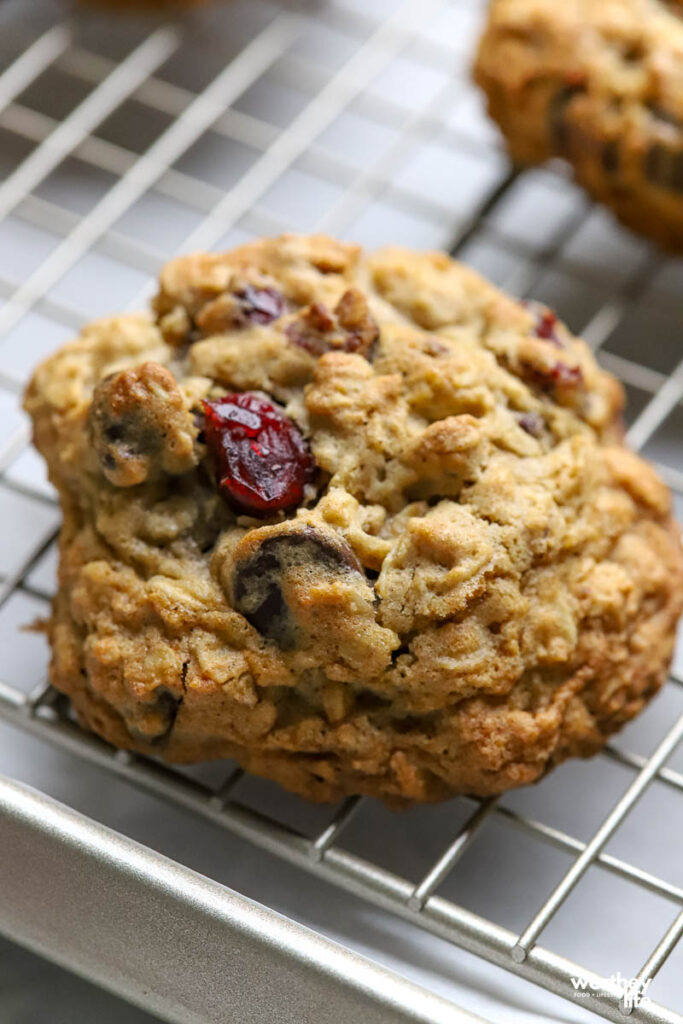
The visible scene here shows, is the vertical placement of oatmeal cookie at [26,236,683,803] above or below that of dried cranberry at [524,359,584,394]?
below

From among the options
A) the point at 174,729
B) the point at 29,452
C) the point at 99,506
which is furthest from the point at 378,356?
the point at 29,452

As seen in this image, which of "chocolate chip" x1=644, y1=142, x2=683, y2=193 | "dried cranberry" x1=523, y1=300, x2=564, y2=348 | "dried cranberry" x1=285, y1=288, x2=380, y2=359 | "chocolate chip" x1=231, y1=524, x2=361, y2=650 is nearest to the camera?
"chocolate chip" x1=231, y1=524, x2=361, y2=650

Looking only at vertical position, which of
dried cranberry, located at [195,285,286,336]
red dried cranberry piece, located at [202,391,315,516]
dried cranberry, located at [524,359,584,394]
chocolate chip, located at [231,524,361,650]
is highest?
dried cranberry, located at [524,359,584,394]

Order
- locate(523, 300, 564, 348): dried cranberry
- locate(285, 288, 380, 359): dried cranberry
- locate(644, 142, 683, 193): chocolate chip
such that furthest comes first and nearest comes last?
locate(644, 142, 683, 193): chocolate chip → locate(523, 300, 564, 348): dried cranberry → locate(285, 288, 380, 359): dried cranberry

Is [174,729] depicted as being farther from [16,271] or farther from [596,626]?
[16,271]

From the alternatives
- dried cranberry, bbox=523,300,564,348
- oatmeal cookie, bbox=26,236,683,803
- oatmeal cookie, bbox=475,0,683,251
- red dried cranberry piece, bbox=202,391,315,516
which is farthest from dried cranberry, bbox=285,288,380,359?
oatmeal cookie, bbox=475,0,683,251

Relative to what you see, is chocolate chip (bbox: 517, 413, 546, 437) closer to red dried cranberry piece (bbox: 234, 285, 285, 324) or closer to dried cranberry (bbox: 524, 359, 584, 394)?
dried cranberry (bbox: 524, 359, 584, 394)

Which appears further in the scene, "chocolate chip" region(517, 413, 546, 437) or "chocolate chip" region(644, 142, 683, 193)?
"chocolate chip" region(644, 142, 683, 193)
